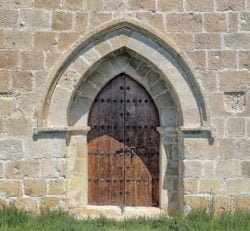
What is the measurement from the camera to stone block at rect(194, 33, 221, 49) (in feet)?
15.3

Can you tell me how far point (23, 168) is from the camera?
4590 mm

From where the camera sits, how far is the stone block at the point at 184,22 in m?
4.66

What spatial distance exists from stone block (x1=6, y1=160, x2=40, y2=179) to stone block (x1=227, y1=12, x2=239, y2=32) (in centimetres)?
329

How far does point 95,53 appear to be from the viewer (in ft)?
15.4

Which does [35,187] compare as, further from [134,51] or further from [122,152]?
[134,51]

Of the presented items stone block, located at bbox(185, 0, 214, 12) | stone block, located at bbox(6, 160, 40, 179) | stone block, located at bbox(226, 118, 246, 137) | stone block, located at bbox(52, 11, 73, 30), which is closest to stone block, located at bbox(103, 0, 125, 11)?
stone block, located at bbox(52, 11, 73, 30)

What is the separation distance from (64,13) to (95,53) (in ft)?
2.27

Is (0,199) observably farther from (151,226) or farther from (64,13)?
(64,13)

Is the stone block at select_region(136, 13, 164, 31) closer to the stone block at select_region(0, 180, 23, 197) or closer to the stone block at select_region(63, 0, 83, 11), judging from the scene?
the stone block at select_region(63, 0, 83, 11)

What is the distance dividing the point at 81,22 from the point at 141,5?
0.87 m

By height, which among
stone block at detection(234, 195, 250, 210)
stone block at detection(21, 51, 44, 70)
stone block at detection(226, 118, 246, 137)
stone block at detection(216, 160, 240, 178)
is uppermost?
stone block at detection(21, 51, 44, 70)

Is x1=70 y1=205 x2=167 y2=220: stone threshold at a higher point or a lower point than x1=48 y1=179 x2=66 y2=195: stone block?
lower

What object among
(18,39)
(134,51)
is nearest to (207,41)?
(134,51)

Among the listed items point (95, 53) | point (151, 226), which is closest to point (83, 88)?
point (95, 53)
